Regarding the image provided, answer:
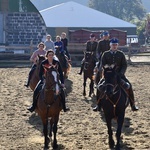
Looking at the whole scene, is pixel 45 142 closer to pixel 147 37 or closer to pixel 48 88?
pixel 48 88

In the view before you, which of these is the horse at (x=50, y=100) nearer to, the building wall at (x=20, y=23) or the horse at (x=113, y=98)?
the horse at (x=113, y=98)

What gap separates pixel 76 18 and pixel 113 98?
173 ft

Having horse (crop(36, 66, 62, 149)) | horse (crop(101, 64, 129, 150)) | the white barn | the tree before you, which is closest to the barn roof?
the white barn

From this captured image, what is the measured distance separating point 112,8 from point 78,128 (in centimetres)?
11245

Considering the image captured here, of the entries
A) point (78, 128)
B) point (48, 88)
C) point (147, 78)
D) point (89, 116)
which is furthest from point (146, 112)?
point (147, 78)

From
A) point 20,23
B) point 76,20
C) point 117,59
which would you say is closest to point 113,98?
point 117,59

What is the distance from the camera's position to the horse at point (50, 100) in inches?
347

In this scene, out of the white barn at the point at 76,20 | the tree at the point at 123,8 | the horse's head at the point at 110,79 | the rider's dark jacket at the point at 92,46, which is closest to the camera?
the horse's head at the point at 110,79

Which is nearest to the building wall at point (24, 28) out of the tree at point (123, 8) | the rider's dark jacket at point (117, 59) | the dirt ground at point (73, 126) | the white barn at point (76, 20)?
the white barn at point (76, 20)

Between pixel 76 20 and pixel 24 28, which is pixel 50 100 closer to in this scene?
pixel 24 28

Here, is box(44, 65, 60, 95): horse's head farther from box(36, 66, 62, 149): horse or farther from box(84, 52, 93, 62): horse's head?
box(84, 52, 93, 62): horse's head

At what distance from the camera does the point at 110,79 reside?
29.0ft

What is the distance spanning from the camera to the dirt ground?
9.32 m

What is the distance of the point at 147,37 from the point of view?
193 ft
